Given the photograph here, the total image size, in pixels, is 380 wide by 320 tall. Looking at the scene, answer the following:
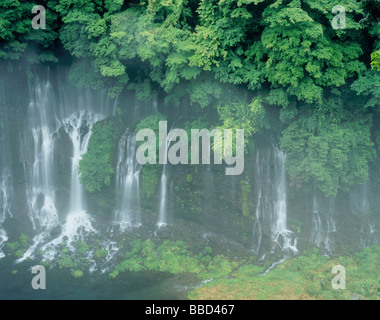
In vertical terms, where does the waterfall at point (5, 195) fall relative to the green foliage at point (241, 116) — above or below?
below

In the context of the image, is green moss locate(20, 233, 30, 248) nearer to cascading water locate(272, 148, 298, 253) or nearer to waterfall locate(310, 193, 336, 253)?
cascading water locate(272, 148, 298, 253)

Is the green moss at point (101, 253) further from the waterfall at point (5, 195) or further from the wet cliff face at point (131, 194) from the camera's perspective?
the waterfall at point (5, 195)

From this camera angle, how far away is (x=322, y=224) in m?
17.2

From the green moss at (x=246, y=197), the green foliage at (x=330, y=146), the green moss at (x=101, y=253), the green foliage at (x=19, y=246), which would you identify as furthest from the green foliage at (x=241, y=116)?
the green foliage at (x=19, y=246)

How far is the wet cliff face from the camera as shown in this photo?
17.2 m

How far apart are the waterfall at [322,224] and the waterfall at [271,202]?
3.27 ft

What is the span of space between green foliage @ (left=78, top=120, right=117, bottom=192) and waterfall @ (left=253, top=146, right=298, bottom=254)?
23.2 feet

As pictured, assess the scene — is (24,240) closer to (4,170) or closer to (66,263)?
(66,263)

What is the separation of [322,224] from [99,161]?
10689 mm

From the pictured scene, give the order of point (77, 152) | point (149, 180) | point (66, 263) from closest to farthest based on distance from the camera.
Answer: point (66, 263), point (149, 180), point (77, 152)

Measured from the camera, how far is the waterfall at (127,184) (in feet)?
62.1

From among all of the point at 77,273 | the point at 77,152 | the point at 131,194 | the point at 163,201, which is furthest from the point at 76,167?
the point at 77,273

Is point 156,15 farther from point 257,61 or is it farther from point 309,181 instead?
point 309,181
